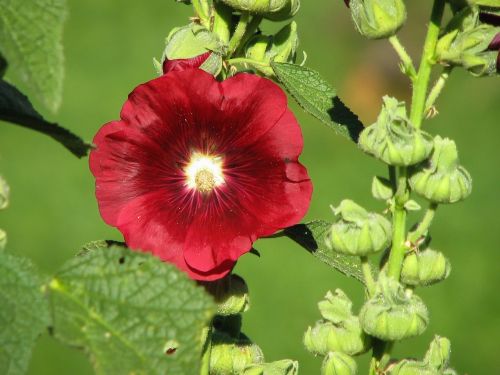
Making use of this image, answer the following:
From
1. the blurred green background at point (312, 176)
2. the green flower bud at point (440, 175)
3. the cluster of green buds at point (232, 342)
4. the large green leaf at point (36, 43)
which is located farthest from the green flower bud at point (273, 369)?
the blurred green background at point (312, 176)

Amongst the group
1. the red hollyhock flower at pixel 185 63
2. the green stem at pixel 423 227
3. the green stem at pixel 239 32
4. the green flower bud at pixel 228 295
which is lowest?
the green flower bud at pixel 228 295

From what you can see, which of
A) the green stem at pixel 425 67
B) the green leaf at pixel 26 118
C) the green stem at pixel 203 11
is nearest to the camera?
the green leaf at pixel 26 118

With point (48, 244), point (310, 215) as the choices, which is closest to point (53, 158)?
point (48, 244)

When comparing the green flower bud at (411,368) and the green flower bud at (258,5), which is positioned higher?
the green flower bud at (258,5)

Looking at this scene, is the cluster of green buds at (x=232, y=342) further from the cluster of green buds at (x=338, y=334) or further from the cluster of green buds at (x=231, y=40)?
the cluster of green buds at (x=231, y=40)

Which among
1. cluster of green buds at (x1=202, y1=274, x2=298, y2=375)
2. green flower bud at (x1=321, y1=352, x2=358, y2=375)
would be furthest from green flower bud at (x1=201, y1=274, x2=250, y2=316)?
green flower bud at (x1=321, y1=352, x2=358, y2=375)

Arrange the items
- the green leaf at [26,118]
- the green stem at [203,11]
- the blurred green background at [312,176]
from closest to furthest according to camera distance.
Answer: the green leaf at [26,118]
the green stem at [203,11]
the blurred green background at [312,176]
